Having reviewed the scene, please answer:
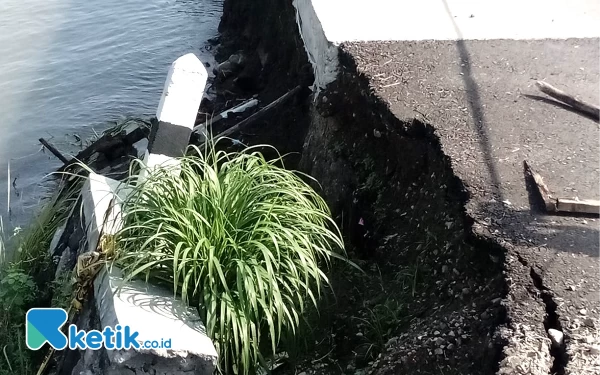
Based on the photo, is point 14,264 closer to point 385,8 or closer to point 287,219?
point 287,219

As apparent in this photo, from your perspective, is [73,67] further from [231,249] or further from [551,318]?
[551,318]

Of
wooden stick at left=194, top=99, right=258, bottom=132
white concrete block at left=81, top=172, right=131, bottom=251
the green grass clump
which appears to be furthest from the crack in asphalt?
wooden stick at left=194, top=99, right=258, bottom=132

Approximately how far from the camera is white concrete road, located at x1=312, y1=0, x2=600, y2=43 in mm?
4871

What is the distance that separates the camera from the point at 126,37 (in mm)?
9945

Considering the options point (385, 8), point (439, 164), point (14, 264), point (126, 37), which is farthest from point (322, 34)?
point (126, 37)

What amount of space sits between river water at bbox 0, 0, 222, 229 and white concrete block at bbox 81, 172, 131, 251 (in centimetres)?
259

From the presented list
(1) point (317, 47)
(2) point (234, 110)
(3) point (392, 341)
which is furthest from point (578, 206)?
(2) point (234, 110)

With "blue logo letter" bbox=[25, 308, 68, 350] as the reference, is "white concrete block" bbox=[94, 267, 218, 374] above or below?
above

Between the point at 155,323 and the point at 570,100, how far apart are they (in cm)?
289

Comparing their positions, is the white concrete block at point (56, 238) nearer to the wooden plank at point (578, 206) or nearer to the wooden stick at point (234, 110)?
the wooden stick at point (234, 110)

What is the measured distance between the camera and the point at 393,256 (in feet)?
11.9

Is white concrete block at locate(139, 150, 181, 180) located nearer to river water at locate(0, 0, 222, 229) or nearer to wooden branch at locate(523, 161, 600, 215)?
wooden branch at locate(523, 161, 600, 215)

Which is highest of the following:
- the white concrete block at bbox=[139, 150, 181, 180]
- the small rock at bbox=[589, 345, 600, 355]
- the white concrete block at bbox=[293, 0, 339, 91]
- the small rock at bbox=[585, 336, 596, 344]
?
the white concrete block at bbox=[293, 0, 339, 91]

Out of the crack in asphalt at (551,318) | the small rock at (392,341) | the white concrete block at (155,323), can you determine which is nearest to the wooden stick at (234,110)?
the white concrete block at (155,323)
